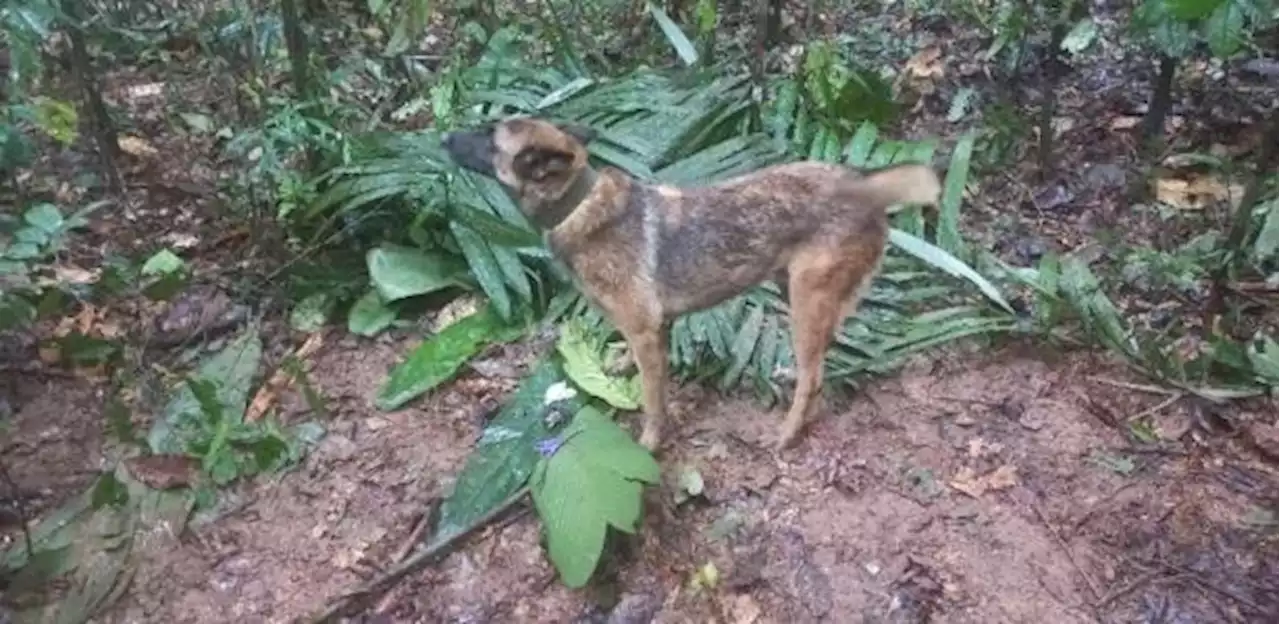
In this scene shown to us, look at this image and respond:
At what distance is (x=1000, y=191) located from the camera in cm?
597

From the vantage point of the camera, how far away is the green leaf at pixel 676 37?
6.62 metres

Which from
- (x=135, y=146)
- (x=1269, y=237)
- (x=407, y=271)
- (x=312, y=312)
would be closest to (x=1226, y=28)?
(x=1269, y=237)

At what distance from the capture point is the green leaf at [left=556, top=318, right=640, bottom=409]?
4.67 meters

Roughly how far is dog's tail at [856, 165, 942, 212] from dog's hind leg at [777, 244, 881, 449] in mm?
182

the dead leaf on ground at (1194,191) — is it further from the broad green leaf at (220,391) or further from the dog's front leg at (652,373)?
the broad green leaf at (220,391)

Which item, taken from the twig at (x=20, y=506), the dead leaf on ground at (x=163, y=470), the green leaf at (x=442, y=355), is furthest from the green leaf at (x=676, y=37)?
the twig at (x=20, y=506)

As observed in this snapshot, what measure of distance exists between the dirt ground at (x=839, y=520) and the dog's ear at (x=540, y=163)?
1.22 meters

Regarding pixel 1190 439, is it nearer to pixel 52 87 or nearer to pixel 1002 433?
pixel 1002 433

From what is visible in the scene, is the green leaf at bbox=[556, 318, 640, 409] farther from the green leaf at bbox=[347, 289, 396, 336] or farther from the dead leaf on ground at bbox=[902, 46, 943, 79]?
the dead leaf on ground at bbox=[902, 46, 943, 79]

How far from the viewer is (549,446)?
4.14 meters

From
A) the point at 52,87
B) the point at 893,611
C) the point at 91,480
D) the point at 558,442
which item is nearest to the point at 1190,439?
the point at 893,611

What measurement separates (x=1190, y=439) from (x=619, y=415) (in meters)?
2.15

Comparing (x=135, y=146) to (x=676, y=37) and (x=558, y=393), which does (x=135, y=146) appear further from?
(x=558, y=393)

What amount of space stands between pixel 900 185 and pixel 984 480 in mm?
1150
